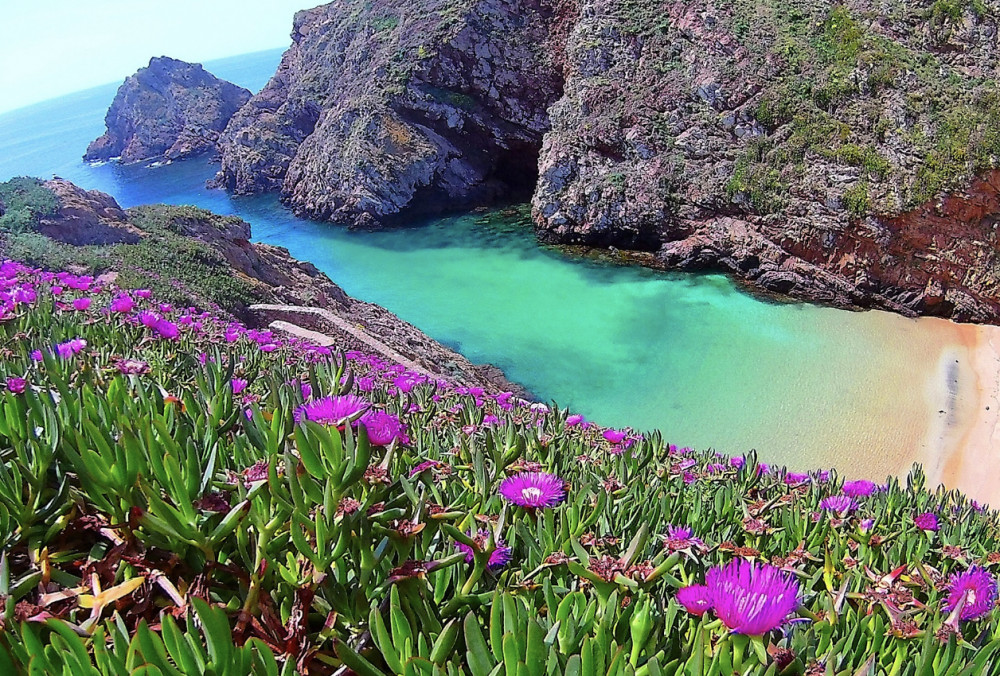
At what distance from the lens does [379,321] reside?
43.9 feet

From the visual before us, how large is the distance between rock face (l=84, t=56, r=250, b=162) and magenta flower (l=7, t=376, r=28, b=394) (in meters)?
63.6

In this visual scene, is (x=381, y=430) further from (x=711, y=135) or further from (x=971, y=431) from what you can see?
(x=711, y=135)

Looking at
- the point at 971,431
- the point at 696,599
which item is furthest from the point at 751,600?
the point at 971,431

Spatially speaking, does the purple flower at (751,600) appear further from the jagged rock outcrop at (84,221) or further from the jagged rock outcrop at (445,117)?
the jagged rock outcrop at (445,117)

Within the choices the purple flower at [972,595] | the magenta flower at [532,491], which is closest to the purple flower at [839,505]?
the purple flower at [972,595]

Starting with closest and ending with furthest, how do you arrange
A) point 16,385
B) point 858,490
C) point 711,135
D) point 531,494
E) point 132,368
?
point 531,494 < point 16,385 < point 132,368 < point 858,490 < point 711,135

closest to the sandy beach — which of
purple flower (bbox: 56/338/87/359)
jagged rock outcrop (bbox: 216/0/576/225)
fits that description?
purple flower (bbox: 56/338/87/359)

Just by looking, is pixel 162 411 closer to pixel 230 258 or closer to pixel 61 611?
pixel 61 611

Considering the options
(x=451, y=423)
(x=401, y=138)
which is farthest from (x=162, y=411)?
(x=401, y=138)

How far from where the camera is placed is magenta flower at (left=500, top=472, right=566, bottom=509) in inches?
60.4

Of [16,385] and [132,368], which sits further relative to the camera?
[132,368]

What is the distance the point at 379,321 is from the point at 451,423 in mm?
10558

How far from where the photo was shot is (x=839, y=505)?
8.49 feet

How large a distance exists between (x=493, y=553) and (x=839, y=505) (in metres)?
1.84
